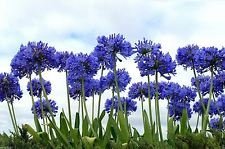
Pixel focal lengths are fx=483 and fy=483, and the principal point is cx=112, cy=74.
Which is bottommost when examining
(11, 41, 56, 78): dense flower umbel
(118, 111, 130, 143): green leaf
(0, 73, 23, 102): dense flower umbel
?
(118, 111, 130, 143): green leaf

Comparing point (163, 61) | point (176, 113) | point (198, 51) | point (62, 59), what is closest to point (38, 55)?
point (62, 59)

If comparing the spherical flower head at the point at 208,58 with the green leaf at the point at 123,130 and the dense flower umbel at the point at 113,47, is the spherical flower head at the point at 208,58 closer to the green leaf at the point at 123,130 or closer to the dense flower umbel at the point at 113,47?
the dense flower umbel at the point at 113,47

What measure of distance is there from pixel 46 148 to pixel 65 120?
0.63m

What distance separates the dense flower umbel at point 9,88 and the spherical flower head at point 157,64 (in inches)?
109

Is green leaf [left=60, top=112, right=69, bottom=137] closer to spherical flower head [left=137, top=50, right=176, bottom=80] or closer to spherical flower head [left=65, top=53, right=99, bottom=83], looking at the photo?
spherical flower head [left=65, top=53, right=99, bottom=83]

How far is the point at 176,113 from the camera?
10148 mm

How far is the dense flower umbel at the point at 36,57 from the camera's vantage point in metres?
7.87

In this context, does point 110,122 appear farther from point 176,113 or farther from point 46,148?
point 176,113

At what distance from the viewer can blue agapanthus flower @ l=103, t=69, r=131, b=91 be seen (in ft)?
29.0

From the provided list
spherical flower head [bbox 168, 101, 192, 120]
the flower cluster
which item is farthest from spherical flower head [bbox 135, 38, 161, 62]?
spherical flower head [bbox 168, 101, 192, 120]

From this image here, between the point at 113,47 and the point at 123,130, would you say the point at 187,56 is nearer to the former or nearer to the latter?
the point at 113,47

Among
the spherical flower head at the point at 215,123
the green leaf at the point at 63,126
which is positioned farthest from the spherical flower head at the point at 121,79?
the spherical flower head at the point at 215,123

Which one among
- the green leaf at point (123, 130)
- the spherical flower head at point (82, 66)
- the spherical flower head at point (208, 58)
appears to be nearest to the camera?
the green leaf at point (123, 130)

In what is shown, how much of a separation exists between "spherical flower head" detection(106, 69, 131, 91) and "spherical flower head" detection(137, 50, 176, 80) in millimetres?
917
